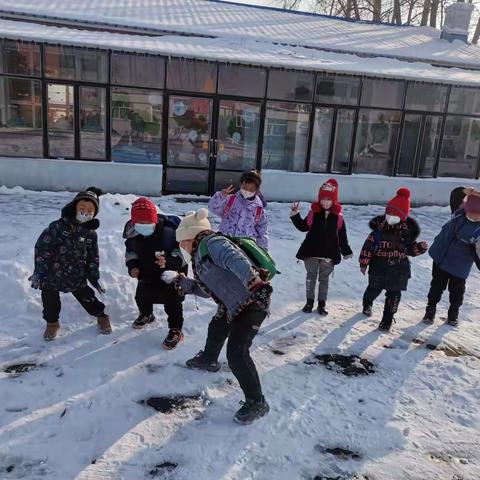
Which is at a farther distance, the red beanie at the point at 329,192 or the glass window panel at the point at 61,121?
the glass window panel at the point at 61,121

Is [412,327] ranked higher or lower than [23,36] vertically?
lower

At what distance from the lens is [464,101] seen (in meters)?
12.6

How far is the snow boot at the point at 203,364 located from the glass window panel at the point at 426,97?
33.4 feet

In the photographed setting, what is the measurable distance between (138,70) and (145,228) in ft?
24.6

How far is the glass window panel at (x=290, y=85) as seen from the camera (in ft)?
36.9

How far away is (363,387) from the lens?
12.7ft

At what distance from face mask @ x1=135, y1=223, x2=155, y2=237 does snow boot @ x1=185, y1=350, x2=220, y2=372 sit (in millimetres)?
1079

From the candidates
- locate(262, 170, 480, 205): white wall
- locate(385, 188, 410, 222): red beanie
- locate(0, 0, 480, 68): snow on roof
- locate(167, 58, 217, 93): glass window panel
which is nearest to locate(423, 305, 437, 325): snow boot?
locate(385, 188, 410, 222): red beanie

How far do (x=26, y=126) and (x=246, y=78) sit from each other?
4.80m

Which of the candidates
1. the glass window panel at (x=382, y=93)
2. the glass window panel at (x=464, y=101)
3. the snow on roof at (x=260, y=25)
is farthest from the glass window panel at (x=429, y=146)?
the snow on roof at (x=260, y=25)

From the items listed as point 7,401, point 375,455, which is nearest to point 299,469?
point 375,455

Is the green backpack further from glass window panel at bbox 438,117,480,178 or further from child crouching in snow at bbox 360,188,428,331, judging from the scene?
glass window panel at bbox 438,117,480,178

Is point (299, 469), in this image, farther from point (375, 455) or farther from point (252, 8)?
point (252, 8)

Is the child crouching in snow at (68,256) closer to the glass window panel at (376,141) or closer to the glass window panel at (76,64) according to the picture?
the glass window panel at (76,64)
